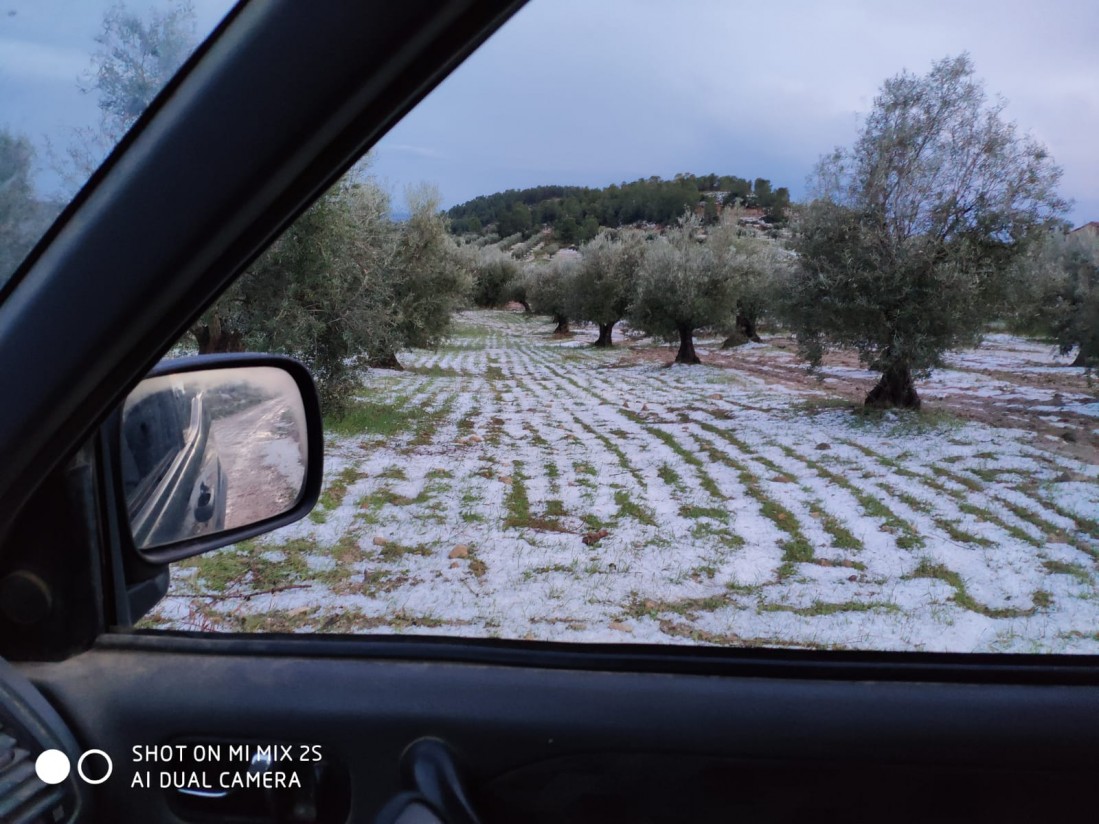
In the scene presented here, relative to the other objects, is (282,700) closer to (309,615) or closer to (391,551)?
(309,615)

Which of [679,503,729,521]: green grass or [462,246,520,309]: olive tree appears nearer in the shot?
[679,503,729,521]: green grass

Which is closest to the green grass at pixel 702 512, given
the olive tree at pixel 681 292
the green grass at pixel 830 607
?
the green grass at pixel 830 607

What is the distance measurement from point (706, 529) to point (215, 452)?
1717 mm

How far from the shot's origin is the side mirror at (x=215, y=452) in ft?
4.25

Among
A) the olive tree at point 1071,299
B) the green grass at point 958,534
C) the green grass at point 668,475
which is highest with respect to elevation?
the olive tree at point 1071,299

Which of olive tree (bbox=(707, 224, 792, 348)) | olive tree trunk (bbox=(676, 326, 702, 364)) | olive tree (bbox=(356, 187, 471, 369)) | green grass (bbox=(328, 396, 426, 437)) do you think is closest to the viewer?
green grass (bbox=(328, 396, 426, 437))

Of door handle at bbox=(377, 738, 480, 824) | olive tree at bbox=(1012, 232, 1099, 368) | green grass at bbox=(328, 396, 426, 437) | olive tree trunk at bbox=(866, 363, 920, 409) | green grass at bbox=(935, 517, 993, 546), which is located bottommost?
door handle at bbox=(377, 738, 480, 824)

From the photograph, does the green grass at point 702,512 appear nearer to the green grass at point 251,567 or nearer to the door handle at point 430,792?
the green grass at point 251,567

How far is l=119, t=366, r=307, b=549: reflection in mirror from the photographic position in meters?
1.30

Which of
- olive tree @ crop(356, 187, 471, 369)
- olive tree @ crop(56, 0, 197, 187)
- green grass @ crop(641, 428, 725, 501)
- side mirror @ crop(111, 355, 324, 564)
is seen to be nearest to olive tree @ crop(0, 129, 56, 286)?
olive tree @ crop(56, 0, 197, 187)

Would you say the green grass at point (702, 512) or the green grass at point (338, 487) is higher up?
the green grass at point (338, 487)

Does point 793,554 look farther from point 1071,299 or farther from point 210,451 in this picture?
point 210,451

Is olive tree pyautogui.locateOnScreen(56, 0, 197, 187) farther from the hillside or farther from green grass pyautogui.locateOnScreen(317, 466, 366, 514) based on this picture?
green grass pyautogui.locateOnScreen(317, 466, 366, 514)

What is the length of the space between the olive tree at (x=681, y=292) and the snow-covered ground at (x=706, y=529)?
6260 mm
